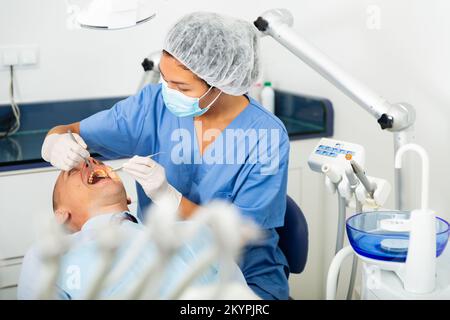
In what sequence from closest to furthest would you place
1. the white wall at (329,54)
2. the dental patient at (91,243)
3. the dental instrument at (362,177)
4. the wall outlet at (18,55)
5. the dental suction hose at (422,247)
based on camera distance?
the dental patient at (91,243)
the dental suction hose at (422,247)
the dental instrument at (362,177)
the white wall at (329,54)
the wall outlet at (18,55)

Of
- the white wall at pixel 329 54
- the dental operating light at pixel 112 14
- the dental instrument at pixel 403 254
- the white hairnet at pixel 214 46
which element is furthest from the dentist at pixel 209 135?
the white wall at pixel 329 54

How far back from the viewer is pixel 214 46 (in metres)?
Result: 1.27

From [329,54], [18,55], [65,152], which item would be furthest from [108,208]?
[329,54]

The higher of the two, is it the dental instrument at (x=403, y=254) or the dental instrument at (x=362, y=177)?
the dental instrument at (x=362, y=177)

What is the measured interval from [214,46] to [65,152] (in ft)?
1.22

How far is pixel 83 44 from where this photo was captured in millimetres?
1932

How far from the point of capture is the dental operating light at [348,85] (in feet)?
4.18

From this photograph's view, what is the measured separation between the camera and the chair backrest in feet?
4.52

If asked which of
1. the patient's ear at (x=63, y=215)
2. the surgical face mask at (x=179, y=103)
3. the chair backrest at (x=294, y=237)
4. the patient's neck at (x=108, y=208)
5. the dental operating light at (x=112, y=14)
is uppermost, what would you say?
the dental operating light at (x=112, y=14)

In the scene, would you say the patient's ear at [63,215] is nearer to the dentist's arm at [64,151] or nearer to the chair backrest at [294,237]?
the dentist's arm at [64,151]

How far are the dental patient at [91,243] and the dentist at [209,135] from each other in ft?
0.17

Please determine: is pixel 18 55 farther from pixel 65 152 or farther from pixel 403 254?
pixel 403 254

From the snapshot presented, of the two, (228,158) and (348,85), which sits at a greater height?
(348,85)
